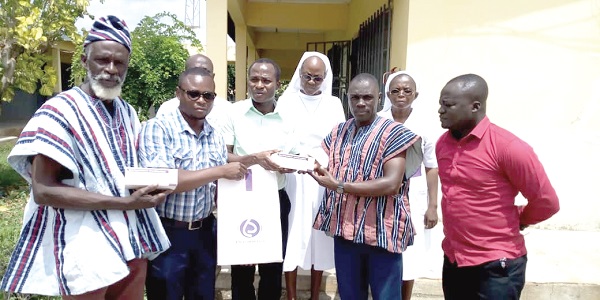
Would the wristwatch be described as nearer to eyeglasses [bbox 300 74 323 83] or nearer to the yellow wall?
eyeglasses [bbox 300 74 323 83]

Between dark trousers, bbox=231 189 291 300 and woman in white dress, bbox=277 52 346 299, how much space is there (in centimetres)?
14

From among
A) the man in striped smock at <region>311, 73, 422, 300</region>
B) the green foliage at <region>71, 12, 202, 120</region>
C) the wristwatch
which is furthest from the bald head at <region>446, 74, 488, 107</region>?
the green foliage at <region>71, 12, 202, 120</region>

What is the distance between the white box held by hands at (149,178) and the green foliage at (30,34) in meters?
4.77

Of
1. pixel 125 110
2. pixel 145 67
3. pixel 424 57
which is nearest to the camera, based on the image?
pixel 125 110

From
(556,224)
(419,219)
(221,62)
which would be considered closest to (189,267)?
(419,219)

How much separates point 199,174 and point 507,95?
389 cm

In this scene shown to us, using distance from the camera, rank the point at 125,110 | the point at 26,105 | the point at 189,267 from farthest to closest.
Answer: the point at 26,105, the point at 189,267, the point at 125,110

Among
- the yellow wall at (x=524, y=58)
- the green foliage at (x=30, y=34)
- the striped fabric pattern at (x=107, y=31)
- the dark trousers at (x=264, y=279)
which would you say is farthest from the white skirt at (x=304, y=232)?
the green foliage at (x=30, y=34)

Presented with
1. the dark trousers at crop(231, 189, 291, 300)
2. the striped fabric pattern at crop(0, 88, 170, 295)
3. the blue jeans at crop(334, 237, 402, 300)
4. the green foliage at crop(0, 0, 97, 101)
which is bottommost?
the dark trousers at crop(231, 189, 291, 300)

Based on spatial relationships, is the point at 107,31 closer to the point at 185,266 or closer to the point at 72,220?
the point at 72,220

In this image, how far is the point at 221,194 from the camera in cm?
245

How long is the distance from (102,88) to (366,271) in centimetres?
176

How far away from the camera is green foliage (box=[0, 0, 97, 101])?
5484 millimetres

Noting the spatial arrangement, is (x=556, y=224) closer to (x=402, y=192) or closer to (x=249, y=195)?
(x=402, y=192)
